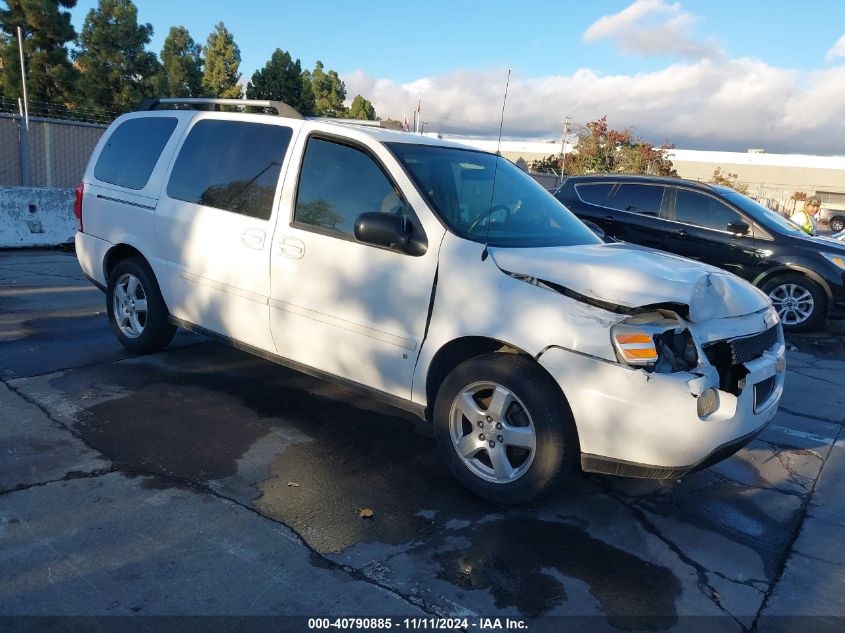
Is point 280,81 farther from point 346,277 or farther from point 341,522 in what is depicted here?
point 341,522

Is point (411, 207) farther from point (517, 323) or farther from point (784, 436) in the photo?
point (784, 436)

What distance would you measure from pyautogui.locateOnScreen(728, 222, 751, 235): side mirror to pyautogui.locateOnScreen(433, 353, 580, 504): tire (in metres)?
6.58

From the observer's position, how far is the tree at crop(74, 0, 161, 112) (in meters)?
24.1

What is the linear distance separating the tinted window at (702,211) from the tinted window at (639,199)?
0.92 feet

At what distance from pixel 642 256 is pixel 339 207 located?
1.84 meters

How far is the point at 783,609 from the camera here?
2879 millimetres

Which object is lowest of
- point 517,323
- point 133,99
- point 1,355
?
point 1,355

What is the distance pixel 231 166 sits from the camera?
15.4 ft

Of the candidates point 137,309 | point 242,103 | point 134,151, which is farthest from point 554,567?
point 134,151

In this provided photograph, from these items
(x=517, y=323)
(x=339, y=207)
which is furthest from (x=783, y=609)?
(x=339, y=207)

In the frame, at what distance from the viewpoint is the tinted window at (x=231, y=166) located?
445 centimetres

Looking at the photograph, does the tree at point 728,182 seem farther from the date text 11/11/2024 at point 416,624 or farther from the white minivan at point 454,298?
the date text 11/11/2024 at point 416,624

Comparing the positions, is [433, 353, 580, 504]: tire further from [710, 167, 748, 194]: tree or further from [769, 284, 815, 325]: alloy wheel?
[710, 167, 748, 194]: tree

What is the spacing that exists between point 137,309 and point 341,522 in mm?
3083
